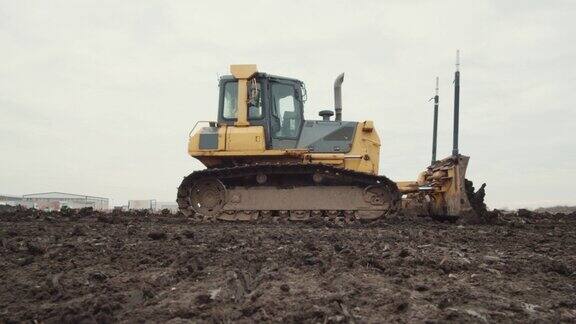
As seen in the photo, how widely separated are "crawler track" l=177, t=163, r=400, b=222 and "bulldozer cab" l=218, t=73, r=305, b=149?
81 centimetres

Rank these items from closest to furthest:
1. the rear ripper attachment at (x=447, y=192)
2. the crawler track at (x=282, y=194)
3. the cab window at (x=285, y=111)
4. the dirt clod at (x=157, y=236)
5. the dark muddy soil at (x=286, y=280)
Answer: the dark muddy soil at (x=286, y=280) → the dirt clod at (x=157, y=236) → the rear ripper attachment at (x=447, y=192) → the crawler track at (x=282, y=194) → the cab window at (x=285, y=111)

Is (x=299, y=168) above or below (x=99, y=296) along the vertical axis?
above

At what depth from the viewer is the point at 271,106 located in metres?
11.4

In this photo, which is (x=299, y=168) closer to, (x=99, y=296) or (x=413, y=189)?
(x=413, y=189)

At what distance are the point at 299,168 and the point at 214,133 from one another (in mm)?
2090

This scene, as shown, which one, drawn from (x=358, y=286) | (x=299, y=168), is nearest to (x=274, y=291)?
(x=358, y=286)

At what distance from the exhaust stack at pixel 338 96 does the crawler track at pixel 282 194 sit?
2.02 m

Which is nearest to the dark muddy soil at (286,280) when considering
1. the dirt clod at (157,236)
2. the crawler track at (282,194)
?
the dirt clod at (157,236)

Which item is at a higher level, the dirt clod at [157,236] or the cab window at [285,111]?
the cab window at [285,111]

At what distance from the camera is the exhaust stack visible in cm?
1223

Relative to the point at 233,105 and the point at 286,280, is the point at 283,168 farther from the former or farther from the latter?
the point at 286,280

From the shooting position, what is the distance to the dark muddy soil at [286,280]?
11.1 ft

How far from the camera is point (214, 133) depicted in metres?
11.3

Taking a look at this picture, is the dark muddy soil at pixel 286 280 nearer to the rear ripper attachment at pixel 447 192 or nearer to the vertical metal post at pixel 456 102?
the rear ripper attachment at pixel 447 192
